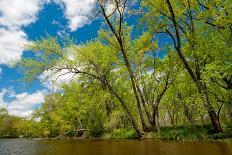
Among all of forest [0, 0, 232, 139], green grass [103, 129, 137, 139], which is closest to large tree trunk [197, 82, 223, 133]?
forest [0, 0, 232, 139]

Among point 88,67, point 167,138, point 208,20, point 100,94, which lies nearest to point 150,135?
point 167,138

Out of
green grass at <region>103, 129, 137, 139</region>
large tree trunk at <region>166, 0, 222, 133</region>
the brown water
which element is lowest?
the brown water

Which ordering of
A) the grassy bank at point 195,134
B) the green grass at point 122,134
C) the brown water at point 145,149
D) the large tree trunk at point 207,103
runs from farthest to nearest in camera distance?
the green grass at point 122,134 < the grassy bank at point 195,134 < the large tree trunk at point 207,103 < the brown water at point 145,149

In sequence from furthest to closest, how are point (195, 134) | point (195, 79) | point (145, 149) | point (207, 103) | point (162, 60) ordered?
point (162, 60) < point (195, 134) < point (195, 79) < point (207, 103) < point (145, 149)

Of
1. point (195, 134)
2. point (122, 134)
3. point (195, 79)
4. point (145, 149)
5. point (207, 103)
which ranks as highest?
point (195, 79)

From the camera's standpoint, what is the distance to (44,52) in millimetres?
26031

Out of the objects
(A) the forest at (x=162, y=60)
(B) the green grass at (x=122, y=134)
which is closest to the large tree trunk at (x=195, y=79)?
(A) the forest at (x=162, y=60)

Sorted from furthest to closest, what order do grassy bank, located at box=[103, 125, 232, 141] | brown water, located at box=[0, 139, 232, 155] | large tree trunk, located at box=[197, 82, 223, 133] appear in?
grassy bank, located at box=[103, 125, 232, 141] < large tree trunk, located at box=[197, 82, 223, 133] < brown water, located at box=[0, 139, 232, 155]

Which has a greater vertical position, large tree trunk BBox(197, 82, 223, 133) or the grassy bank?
large tree trunk BBox(197, 82, 223, 133)

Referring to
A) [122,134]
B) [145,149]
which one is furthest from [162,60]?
[145,149]

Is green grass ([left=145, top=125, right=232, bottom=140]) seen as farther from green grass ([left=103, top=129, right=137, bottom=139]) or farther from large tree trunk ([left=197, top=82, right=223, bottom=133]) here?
green grass ([left=103, top=129, right=137, bottom=139])

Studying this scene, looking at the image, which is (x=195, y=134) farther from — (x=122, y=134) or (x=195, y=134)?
(x=122, y=134)

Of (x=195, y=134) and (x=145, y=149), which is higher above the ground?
(x=195, y=134)

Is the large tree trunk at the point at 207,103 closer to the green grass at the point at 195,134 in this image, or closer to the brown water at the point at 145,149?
the green grass at the point at 195,134
